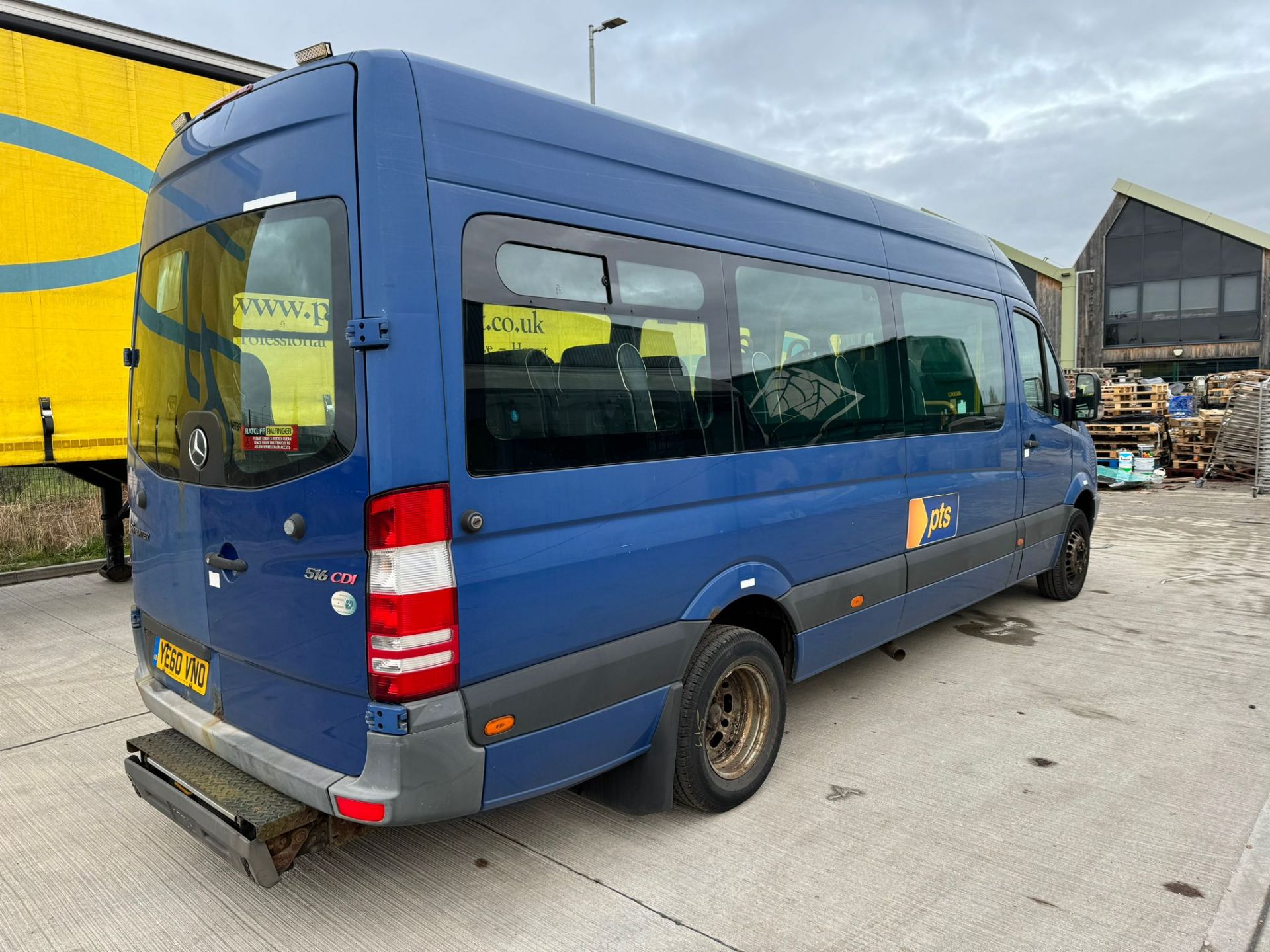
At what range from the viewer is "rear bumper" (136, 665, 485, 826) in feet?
7.86

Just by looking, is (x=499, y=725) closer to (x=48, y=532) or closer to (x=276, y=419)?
(x=276, y=419)

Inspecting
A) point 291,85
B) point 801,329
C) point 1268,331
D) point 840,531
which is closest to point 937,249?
point 801,329

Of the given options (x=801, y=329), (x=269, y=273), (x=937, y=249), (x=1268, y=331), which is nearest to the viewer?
(x=269, y=273)

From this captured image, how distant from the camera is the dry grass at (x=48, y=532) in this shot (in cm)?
860

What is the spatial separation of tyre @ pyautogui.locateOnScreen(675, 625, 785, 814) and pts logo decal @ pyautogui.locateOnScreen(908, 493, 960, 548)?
133 centimetres

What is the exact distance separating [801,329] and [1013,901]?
2.39 metres

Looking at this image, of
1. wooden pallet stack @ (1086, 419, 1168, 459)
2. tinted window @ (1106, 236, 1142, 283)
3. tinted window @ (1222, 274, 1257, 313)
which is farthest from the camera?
tinted window @ (1106, 236, 1142, 283)

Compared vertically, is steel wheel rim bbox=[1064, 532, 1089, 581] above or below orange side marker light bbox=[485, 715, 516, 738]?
below

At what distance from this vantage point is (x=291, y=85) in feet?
8.72

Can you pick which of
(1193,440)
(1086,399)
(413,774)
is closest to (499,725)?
(413,774)

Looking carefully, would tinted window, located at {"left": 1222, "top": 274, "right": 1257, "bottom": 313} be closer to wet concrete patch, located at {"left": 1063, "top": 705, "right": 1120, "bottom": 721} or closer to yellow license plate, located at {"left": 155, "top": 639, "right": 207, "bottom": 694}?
wet concrete patch, located at {"left": 1063, "top": 705, "right": 1120, "bottom": 721}

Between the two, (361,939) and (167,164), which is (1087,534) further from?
(167,164)

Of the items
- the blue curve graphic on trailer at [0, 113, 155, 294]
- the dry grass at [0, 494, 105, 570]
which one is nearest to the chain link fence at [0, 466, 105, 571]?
the dry grass at [0, 494, 105, 570]

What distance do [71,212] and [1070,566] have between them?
8.09 m
